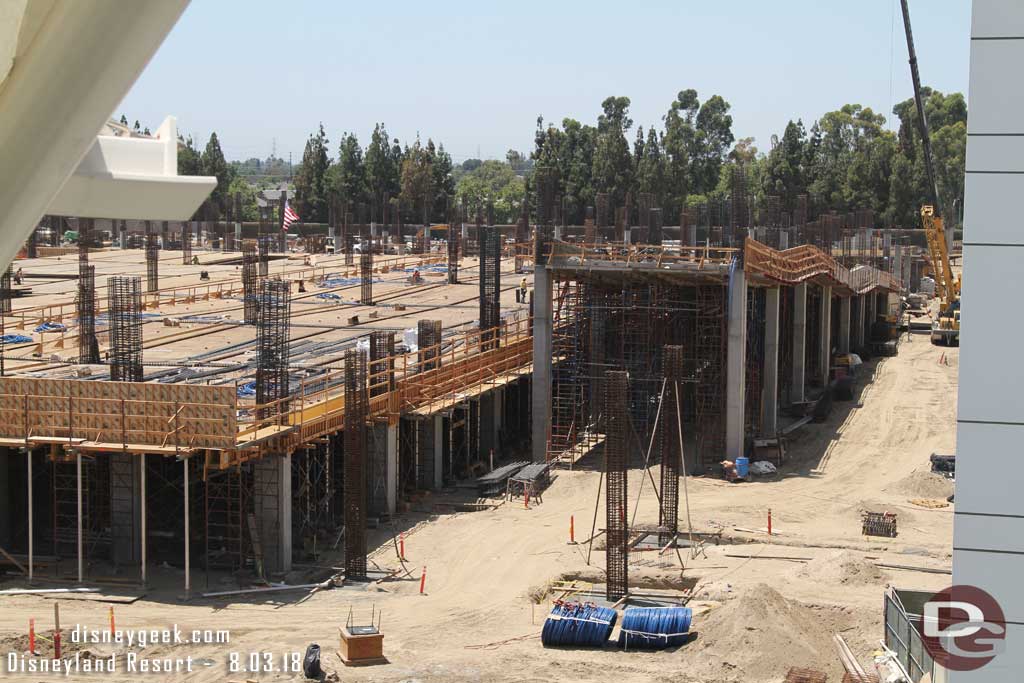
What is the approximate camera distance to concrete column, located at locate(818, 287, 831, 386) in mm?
40688

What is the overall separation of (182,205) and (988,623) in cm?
566

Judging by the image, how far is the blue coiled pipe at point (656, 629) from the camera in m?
16.8

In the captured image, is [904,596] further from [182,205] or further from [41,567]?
[182,205]

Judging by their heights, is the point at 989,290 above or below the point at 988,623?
above

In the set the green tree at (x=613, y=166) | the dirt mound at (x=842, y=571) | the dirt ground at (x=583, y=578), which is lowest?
the dirt ground at (x=583, y=578)

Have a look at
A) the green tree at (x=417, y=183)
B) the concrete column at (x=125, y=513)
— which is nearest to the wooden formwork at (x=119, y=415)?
the concrete column at (x=125, y=513)

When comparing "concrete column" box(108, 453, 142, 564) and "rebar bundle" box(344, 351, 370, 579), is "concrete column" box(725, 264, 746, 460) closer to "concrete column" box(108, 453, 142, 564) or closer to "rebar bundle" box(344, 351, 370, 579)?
"rebar bundle" box(344, 351, 370, 579)

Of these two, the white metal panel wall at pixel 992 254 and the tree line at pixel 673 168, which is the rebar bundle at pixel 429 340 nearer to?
the white metal panel wall at pixel 992 254

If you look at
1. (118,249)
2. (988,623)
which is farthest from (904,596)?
(118,249)

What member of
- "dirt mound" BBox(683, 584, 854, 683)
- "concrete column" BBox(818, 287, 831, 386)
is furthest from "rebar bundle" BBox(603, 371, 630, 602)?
"concrete column" BBox(818, 287, 831, 386)

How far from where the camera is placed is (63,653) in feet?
54.8

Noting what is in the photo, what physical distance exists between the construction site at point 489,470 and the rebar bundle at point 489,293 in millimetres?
143

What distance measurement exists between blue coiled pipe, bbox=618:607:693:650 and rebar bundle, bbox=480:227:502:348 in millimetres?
14667

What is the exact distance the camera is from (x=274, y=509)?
810 inches
